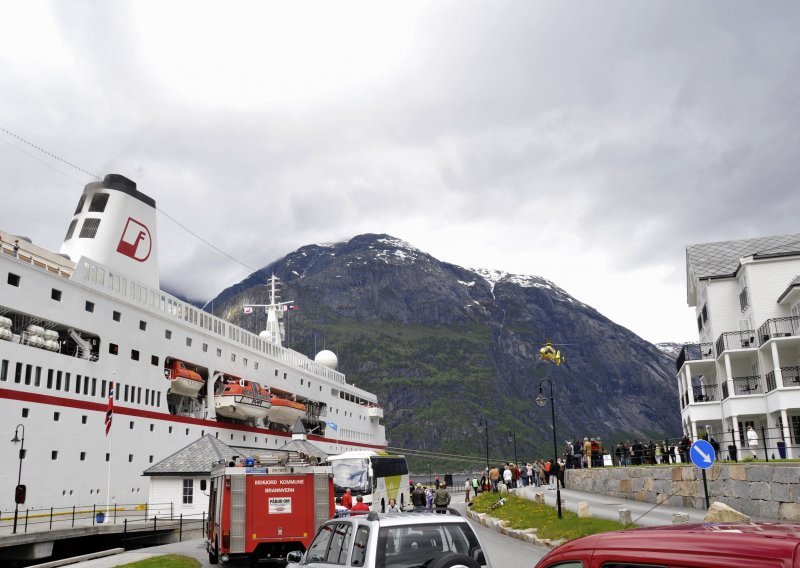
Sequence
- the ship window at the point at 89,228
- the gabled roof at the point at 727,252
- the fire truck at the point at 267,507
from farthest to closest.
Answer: the ship window at the point at 89,228, the gabled roof at the point at 727,252, the fire truck at the point at 267,507

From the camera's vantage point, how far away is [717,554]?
350 cm

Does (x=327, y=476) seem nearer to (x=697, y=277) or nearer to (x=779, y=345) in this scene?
(x=779, y=345)

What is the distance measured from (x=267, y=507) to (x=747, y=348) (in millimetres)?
28085

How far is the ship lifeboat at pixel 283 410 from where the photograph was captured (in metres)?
51.3

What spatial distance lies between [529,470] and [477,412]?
456 feet

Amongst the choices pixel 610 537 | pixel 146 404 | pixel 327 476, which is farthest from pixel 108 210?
pixel 610 537

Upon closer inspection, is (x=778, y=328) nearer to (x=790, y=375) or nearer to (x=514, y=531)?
(x=790, y=375)

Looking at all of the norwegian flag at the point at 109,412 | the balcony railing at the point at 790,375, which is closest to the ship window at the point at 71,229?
the norwegian flag at the point at 109,412

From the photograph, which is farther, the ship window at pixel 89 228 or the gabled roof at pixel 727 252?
the ship window at pixel 89 228

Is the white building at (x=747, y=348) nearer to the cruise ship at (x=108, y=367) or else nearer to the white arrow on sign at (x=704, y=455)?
the white arrow on sign at (x=704, y=455)

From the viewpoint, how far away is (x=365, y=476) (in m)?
→ 28.3

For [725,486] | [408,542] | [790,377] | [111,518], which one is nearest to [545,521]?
[725,486]

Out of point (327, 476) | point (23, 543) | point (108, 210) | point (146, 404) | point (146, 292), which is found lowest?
point (23, 543)

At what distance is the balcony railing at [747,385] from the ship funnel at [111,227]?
3520 centimetres
